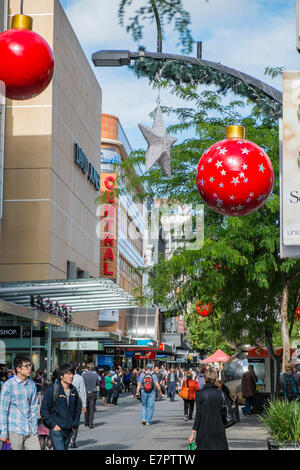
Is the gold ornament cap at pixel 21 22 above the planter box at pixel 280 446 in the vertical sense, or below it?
above

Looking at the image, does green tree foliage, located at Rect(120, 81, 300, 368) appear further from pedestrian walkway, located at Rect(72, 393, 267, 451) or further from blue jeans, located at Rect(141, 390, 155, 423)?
blue jeans, located at Rect(141, 390, 155, 423)

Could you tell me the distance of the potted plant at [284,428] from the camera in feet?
36.8

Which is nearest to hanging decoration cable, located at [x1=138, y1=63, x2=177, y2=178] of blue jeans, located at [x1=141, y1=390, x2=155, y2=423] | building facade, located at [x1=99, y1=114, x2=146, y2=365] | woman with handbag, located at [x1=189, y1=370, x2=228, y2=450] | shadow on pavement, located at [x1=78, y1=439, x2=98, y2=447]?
woman with handbag, located at [x1=189, y1=370, x2=228, y2=450]

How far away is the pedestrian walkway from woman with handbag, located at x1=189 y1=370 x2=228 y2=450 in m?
5.37

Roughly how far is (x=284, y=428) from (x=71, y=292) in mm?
18424

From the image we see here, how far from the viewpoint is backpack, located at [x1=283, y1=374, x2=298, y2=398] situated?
1659cm

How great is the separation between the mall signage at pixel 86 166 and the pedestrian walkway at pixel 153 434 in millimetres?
22662

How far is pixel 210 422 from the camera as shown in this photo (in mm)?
9180

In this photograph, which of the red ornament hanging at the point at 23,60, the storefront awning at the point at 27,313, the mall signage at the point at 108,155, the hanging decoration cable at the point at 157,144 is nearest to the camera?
the red ornament hanging at the point at 23,60

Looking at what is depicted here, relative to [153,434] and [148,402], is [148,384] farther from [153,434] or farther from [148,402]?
[153,434]

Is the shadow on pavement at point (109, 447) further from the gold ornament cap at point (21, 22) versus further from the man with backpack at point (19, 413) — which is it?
the gold ornament cap at point (21, 22)

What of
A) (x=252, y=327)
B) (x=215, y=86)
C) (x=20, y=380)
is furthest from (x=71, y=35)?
(x=215, y=86)

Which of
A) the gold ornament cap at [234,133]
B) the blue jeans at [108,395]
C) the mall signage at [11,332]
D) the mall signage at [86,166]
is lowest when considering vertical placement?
the blue jeans at [108,395]

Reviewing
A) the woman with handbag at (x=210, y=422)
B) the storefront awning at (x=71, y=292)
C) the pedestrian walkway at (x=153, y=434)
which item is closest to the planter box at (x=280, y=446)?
the woman with handbag at (x=210, y=422)
